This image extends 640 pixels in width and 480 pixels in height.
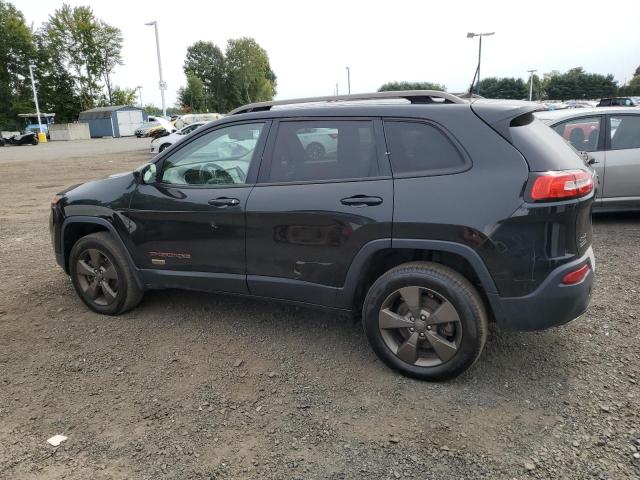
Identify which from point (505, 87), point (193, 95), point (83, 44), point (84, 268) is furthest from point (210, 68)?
point (84, 268)

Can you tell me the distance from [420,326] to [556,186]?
1135 millimetres

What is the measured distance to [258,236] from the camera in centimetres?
349

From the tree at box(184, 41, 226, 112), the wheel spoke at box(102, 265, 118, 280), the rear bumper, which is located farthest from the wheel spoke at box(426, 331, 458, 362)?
Answer: the tree at box(184, 41, 226, 112)

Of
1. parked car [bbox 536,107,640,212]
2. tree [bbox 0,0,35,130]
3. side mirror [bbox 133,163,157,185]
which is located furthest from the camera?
tree [bbox 0,0,35,130]

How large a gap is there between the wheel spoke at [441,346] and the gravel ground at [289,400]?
219 millimetres

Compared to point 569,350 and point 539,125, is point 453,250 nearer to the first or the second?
point 539,125

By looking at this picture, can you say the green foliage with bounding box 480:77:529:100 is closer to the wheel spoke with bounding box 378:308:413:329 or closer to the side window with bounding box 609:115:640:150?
the side window with bounding box 609:115:640:150

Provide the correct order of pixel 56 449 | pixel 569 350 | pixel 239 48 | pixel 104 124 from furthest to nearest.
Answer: pixel 239 48, pixel 104 124, pixel 569 350, pixel 56 449

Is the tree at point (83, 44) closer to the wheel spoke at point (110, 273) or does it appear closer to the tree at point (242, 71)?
the tree at point (242, 71)

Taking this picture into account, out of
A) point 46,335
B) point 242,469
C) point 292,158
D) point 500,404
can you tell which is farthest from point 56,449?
point 500,404

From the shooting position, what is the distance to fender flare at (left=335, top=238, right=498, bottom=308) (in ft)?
9.41

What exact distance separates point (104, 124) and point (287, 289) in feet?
198

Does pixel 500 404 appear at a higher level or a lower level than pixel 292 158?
lower

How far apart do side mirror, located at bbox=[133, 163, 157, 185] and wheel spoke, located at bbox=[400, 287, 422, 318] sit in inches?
86.9
